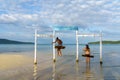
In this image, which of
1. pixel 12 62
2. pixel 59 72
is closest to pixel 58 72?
pixel 59 72

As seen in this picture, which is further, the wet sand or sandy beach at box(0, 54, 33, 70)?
sandy beach at box(0, 54, 33, 70)

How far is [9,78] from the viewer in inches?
624

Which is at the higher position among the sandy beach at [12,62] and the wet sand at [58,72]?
the sandy beach at [12,62]

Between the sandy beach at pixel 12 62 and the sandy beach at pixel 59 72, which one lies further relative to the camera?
the sandy beach at pixel 12 62

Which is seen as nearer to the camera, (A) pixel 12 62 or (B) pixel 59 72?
(B) pixel 59 72

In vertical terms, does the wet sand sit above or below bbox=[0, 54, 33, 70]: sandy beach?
below

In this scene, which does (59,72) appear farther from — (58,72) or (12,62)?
(12,62)

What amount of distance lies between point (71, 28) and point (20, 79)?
1173 centimetres

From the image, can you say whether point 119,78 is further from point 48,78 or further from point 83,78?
point 48,78

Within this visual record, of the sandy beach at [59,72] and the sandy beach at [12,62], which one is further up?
the sandy beach at [12,62]

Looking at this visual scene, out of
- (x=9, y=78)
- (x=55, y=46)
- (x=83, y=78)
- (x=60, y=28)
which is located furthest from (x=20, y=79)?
(x=60, y=28)

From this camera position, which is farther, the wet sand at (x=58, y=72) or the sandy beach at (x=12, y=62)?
the sandy beach at (x=12, y=62)

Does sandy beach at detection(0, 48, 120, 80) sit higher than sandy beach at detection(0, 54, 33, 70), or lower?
lower

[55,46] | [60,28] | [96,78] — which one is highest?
[60,28]
